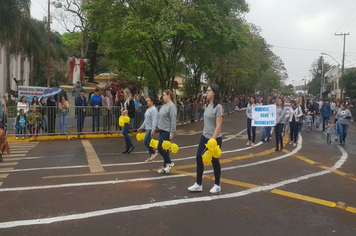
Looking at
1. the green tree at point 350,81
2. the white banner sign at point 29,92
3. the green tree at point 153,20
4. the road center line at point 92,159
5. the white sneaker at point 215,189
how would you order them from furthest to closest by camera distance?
the green tree at point 350,81 < the white banner sign at point 29,92 < the green tree at point 153,20 < the road center line at point 92,159 < the white sneaker at point 215,189

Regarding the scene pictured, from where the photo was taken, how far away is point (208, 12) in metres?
18.3

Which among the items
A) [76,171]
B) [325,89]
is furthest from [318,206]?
[325,89]

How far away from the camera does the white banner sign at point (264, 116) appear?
12.0m

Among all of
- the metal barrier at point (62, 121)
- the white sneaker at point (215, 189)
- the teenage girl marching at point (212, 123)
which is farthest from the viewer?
the metal barrier at point (62, 121)

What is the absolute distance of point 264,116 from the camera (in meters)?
12.1

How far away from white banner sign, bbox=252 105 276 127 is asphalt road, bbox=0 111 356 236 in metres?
2.18

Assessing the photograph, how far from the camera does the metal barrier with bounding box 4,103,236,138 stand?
42.8 ft

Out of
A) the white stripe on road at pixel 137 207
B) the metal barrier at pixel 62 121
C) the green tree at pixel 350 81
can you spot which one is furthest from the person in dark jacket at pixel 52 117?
the green tree at pixel 350 81

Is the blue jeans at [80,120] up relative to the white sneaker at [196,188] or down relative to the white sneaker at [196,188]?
up

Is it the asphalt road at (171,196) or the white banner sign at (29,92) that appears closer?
the asphalt road at (171,196)

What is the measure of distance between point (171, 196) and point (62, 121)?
918 centimetres

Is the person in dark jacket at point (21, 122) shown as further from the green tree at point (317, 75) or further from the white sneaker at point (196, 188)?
the green tree at point (317, 75)

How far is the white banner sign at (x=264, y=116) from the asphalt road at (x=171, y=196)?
2.18 m

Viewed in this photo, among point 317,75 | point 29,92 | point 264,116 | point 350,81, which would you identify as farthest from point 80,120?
point 317,75
